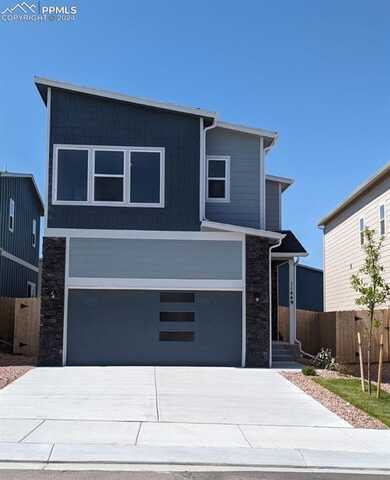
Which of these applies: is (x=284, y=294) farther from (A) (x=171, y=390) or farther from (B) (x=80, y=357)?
(A) (x=171, y=390)

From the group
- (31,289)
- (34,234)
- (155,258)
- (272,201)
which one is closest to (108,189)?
(155,258)

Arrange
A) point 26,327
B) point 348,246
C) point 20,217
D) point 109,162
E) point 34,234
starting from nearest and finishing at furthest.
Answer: point 109,162 → point 26,327 → point 348,246 → point 20,217 → point 34,234

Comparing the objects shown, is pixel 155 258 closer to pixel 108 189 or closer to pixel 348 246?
pixel 108 189

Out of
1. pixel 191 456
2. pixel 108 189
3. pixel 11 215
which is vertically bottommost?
pixel 191 456

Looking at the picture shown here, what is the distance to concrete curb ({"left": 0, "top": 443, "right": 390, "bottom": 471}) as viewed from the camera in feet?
26.5

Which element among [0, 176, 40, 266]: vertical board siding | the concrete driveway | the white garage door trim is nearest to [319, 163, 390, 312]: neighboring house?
the white garage door trim

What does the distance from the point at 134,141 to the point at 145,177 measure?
3.47ft

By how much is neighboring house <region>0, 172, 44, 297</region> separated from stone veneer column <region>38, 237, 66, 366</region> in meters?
6.29

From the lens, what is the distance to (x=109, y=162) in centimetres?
1769

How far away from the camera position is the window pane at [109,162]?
17625 mm

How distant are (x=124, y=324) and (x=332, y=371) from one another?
19.6 feet

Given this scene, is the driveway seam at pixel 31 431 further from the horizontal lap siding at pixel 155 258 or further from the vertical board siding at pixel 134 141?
the vertical board siding at pixel 134 141

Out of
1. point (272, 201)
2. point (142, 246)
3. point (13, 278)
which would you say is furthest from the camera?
point (13, 278)

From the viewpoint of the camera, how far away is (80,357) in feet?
56.4
